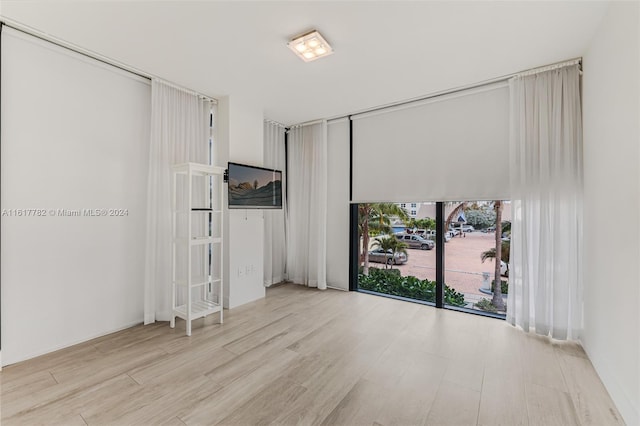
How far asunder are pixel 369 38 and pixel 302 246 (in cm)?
325

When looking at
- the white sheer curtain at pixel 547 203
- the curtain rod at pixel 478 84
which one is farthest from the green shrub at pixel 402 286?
the curtain rod at pixel 478 84

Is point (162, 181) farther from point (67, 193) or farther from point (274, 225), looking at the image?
point (274, 225)

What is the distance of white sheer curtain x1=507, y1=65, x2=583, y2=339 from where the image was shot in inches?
103

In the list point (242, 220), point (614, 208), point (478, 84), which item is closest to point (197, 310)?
point (242, 220)

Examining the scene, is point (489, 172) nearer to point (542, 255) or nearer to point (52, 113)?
point (542, 255)

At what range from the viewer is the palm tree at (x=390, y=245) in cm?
395

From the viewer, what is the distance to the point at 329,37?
232 centimetres

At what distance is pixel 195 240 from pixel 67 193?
118cm

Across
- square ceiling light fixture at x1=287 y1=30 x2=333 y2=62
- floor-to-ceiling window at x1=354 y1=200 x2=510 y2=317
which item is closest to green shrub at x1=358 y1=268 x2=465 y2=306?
floor-to-ceiling window at x1=354 y1=200 x2=510 y2=317

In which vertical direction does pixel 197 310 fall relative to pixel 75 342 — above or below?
above

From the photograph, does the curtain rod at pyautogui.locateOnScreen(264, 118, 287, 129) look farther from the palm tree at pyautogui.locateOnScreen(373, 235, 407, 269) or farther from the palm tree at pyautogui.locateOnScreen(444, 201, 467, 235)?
the palm tree at pyautogui.locateOnScreen(444, 201, 467, 235)

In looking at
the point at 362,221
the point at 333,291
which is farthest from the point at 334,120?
the point at 333,291

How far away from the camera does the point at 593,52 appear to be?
7.54 ft

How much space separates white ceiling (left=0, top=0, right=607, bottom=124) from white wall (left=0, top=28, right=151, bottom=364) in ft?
1.20
